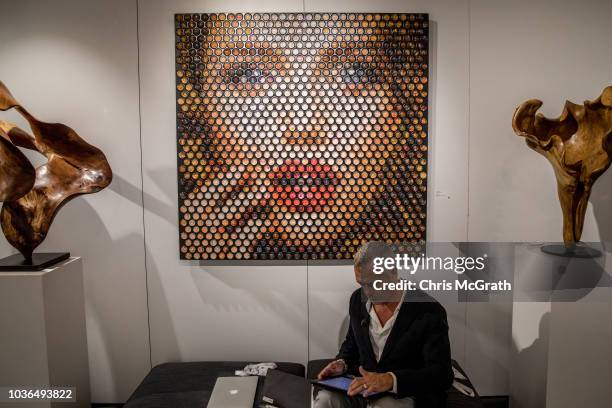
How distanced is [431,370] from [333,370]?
1.62 ft

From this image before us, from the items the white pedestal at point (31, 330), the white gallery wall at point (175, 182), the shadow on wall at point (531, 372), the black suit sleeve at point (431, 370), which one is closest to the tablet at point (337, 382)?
the black suit sleeve at point (431, 370)

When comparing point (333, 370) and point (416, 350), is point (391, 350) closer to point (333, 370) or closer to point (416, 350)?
point (416, 350)

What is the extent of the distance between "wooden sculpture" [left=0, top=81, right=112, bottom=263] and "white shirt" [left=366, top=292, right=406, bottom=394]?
173 cm

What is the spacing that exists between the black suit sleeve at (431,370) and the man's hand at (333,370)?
1.05 feet

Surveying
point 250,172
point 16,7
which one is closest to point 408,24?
point 250,172

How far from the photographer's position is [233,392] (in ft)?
8.16

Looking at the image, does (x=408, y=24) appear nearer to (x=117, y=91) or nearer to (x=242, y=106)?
(x=242, y=106)

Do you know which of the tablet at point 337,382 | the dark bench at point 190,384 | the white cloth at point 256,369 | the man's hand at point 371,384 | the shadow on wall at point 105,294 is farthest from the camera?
the shadow on wall at point 105,294

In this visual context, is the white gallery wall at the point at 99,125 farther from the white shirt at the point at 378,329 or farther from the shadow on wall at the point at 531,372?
the shadow on wall at the point at 531,372

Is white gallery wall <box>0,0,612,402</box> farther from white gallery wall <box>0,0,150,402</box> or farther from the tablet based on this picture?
the tablet

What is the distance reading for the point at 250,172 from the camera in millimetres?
3010

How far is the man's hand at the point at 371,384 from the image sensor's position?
2059mm

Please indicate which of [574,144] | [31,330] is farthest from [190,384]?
[574,144]

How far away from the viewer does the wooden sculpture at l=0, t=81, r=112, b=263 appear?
8.31ft
